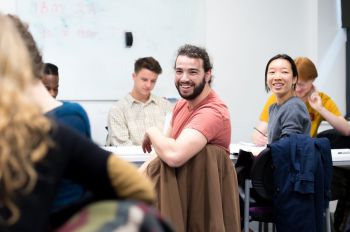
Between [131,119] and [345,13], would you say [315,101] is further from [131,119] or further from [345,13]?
[345,13]

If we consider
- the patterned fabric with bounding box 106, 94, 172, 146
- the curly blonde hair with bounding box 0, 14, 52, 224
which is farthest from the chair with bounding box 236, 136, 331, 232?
the curly blonde hair with bounding box 0, 14, 52, 224

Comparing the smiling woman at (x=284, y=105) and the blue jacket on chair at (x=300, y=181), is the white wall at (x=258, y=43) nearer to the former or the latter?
the smiling woman at (x=284, y=105)

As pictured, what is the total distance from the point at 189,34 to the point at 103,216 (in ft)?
12.6

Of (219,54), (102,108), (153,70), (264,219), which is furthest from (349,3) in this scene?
(264,219)

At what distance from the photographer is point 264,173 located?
102 inches

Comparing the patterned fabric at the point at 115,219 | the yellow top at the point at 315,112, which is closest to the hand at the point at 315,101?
the yellow top at the point at 315,112

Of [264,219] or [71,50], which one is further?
[71,50]

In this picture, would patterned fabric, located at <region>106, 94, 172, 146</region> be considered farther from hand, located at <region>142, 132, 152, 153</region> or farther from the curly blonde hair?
the curly blonde hair

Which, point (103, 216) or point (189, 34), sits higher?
point (189, 34)

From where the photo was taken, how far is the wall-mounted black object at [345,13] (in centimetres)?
492

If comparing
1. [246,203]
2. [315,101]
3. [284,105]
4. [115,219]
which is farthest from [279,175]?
[115,219]

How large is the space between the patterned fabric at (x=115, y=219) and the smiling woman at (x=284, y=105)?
1850 millimetres

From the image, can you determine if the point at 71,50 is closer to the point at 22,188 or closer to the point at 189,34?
the point at 189,34

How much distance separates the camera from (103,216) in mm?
867
